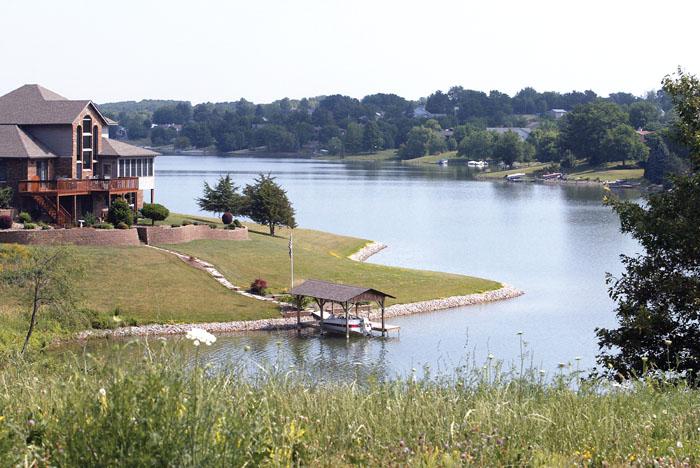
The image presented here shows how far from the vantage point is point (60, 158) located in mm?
57938

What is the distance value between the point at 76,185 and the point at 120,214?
407cm

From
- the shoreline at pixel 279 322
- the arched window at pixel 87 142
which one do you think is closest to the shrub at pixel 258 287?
the shoreline at pixel 279 322

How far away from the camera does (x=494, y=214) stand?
107375 millimetres

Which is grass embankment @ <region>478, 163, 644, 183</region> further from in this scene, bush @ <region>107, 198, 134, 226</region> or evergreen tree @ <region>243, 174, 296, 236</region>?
bush @ <region>107, 198, 134, 226</region>

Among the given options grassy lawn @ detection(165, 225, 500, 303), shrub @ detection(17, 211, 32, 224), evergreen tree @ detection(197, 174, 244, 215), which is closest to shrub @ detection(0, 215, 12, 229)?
shrub @ detection(17, 211, 32, 224)

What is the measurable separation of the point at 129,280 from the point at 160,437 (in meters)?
41.0

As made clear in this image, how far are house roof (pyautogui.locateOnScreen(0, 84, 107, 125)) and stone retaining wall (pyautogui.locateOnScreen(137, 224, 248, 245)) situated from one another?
30.5ft

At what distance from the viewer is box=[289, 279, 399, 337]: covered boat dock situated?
43.3 meters

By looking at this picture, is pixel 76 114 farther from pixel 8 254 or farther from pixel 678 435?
pixel 678 435

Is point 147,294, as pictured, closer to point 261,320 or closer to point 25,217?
point 261,320

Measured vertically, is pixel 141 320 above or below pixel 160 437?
below

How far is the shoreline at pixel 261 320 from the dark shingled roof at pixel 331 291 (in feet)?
5.83

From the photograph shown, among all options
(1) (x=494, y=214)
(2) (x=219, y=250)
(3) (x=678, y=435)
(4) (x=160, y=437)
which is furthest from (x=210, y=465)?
(1) (x=494, y=214)

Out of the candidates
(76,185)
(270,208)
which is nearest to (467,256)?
(270,208)
